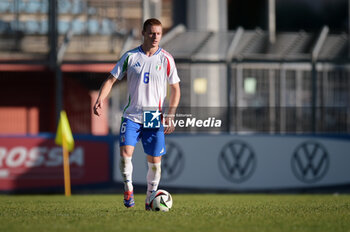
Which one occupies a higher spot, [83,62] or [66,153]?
[83,62]

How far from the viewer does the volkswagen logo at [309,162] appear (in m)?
15.0

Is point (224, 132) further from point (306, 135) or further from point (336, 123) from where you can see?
point (336, 123)

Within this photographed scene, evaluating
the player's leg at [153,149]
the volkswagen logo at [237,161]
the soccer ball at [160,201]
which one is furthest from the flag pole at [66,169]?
the soccer ball at [160,201]

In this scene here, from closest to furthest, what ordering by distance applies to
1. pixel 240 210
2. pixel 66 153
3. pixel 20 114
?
1. pixel 240 210
2. pixel 66 153
3. pixel 20 114

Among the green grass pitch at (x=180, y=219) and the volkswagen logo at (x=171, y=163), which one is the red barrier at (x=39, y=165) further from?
the green grass pitch at (x=180, y=219)

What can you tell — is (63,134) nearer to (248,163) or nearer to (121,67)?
(248,163)

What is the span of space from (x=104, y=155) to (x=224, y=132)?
2.57 m

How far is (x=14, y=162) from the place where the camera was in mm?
14914

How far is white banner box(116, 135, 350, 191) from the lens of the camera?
48.9 ft


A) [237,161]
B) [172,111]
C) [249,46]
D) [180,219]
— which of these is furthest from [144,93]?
[249,46]

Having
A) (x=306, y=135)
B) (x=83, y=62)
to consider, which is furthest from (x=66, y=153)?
(x=306, y=135)

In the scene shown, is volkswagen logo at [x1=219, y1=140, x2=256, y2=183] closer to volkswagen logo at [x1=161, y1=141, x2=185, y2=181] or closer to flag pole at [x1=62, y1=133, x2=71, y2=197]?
volkswagen logo at [x1=161, y1=141, x2=185, y2=181]

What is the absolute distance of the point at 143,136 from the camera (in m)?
7.86

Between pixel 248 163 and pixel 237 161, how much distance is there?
0.23 metres
